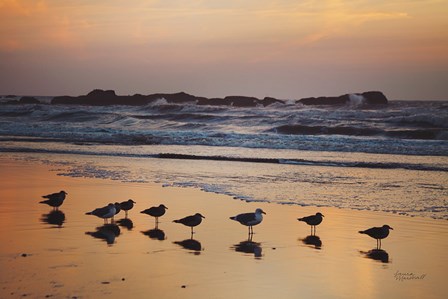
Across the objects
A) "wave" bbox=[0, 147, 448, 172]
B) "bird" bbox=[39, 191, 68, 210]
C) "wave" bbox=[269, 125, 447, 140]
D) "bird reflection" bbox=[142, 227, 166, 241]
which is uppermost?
"bird" bbox=[39, 191, 68, 210]

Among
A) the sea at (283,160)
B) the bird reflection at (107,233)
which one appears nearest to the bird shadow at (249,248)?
the bird reflection at (107,233)

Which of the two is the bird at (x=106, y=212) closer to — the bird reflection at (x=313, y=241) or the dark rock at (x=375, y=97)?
the bird reflection at (x=313, y=241)

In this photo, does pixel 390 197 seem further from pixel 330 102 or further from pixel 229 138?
pixel 330 102

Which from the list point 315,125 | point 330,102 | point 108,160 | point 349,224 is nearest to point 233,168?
point 108,160

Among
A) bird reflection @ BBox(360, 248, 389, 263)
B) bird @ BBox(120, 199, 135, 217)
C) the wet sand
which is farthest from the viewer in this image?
bird @ BBox(120, 199, 135, 217)

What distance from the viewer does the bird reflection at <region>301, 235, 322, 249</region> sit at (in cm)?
957

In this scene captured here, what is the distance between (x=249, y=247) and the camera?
9.30 meters

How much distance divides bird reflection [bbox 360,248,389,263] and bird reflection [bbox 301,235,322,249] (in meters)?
0.70

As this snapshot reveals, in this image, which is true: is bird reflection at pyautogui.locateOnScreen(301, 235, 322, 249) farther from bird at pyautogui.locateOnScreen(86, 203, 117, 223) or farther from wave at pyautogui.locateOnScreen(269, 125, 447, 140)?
wave at pyautogui.locateOnScreen(269, 125, 447, 140)

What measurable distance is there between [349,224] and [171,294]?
17.3ft

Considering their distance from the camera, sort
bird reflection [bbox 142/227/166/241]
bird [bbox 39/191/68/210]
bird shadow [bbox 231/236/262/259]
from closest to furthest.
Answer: bird shadow [bbox 231/236/262/259]
bird reflection [bbox 142/227/166/241]
bird [bbox 39/191/68/210]

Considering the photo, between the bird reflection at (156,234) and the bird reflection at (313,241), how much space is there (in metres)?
2.15

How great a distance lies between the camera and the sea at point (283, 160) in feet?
49.2

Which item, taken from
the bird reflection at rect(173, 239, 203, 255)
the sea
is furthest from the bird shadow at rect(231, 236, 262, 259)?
the sea
